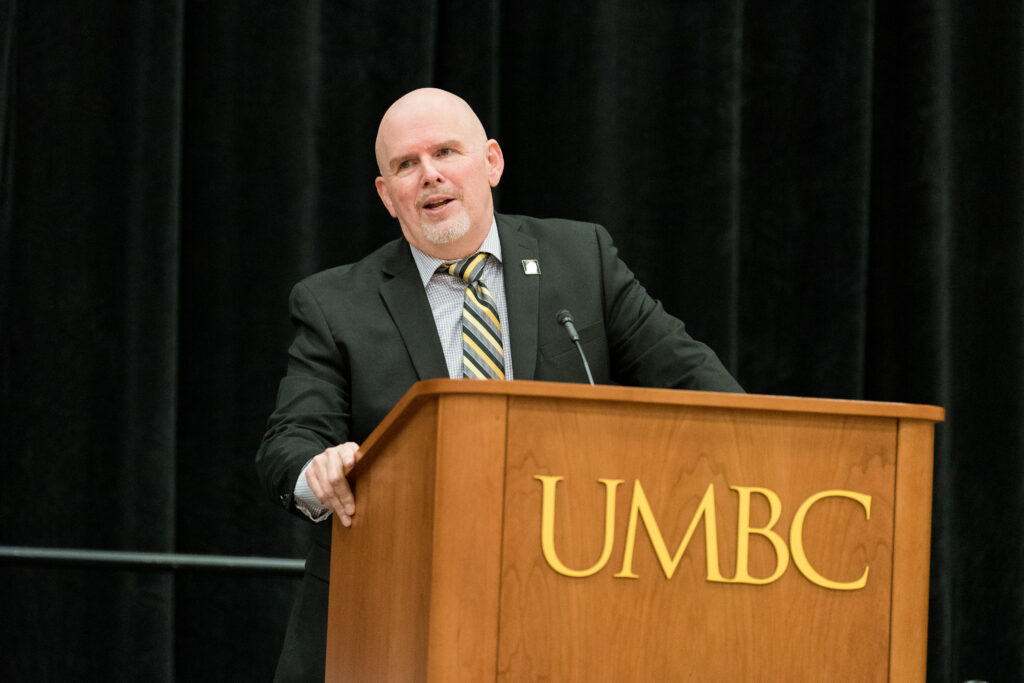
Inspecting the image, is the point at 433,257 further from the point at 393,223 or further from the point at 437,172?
the point at 393,223

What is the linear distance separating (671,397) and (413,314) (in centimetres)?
79

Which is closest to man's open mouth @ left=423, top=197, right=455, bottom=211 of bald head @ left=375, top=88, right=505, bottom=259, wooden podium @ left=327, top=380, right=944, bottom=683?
bald head @ left=375, top=88, right=505, bottom=259

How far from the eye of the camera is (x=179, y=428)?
114 inches

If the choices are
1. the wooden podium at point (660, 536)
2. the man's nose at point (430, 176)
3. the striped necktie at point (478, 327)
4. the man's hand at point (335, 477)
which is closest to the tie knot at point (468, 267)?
the striped necktie at point (478, 327)

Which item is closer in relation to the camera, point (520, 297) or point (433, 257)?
point (520, 297)

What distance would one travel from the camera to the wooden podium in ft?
3.94

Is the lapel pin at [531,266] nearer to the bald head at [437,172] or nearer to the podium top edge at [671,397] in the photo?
the bald head at [437,172]

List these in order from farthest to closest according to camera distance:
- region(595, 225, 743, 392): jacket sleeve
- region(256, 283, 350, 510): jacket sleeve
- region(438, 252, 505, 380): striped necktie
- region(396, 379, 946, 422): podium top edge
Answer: region(595, 225, 743, 392): jacket sleeve < region(438, 252, 505, 380): striped necktie < region(256, 283, 350, 510): jacket sleeve < region(396, 379, 946, 422): podium top edge

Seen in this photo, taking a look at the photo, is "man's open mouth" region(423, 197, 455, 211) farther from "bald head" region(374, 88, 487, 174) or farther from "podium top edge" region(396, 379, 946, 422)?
"podium top edge" region(396, 379, 946, 422)

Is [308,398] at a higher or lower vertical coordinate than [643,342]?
lower

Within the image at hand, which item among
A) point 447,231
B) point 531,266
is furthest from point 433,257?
point 531,266

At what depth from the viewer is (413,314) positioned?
1954 mm

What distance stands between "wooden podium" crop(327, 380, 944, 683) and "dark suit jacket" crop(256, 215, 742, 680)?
0.60 m

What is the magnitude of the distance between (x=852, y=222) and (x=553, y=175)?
0.77 m
